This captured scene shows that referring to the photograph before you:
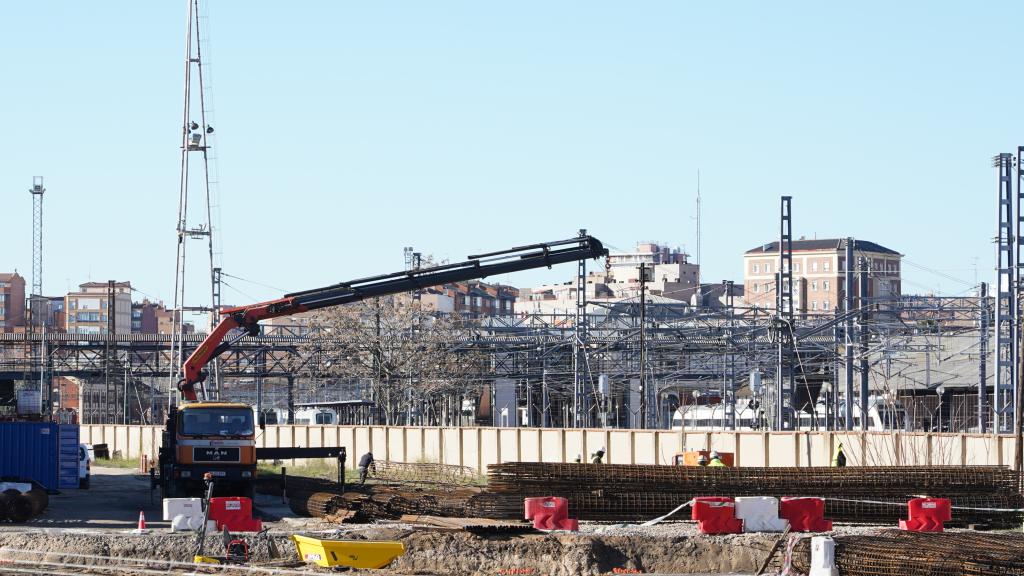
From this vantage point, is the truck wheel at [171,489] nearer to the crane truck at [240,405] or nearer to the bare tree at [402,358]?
the crane truck at [240,405]

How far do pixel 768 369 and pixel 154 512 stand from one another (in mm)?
44869

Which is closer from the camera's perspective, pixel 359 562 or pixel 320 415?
pixel 359 562

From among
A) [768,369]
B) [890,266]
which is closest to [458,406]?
[768,369]

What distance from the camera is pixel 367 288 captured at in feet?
120

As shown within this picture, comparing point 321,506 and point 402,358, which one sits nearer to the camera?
point 321,506

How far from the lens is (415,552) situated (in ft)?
81.5

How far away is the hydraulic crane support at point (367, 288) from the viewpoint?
35312 mm

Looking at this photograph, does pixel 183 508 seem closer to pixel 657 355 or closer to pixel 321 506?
pixel 321 506

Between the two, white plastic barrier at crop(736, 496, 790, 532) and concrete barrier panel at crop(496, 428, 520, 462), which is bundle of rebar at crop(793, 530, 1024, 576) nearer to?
white plastic barrier at crop(736, 496, 790, 532)

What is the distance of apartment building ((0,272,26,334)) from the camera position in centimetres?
16875

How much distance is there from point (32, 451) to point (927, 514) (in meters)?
23.1

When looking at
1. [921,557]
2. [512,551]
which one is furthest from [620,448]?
[921,557]

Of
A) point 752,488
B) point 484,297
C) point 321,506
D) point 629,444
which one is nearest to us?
point 752,488

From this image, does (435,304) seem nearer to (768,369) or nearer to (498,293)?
(498,293)
